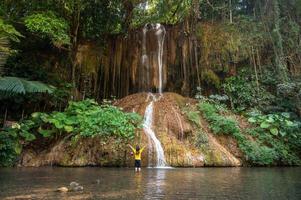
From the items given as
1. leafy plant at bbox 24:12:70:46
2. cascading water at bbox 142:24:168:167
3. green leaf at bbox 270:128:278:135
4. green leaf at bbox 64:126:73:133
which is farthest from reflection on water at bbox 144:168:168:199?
leafy plant at bbox 24:12:70:46

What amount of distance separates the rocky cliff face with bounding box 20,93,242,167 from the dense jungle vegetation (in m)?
0.48

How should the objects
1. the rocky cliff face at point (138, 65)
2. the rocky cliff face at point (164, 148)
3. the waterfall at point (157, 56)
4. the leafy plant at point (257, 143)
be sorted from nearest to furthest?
the rocky cliff face at point (164, 148)
the leafy plant at point (257, 143)
the rocky cliff face at point (138, 65)
the waterfall at point (157, 56)

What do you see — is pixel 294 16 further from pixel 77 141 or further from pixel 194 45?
pixel 77 141

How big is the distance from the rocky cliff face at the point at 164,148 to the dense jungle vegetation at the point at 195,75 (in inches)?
19.1

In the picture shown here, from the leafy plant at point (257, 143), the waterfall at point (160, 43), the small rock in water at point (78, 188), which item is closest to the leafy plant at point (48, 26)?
the waterfall at point (160, 43)

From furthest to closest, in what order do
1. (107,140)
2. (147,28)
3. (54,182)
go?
(147,28) < (107,140) < (54,182)

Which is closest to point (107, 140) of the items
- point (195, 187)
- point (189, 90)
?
point (195, 187)

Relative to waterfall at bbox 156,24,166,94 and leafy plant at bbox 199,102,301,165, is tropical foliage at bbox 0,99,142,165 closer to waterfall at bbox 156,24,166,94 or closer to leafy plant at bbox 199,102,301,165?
leafy plant at bbox 199,102,301,165

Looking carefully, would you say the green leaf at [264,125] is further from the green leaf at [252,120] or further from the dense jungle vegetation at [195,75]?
the green leaf at [252,120]

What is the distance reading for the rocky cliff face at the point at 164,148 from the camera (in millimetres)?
13930

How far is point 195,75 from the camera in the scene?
68.8ft

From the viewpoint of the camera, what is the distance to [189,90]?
69.0 feet

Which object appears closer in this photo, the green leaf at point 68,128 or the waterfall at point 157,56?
the green leaf at point 68,128

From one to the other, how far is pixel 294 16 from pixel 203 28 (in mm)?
5984
